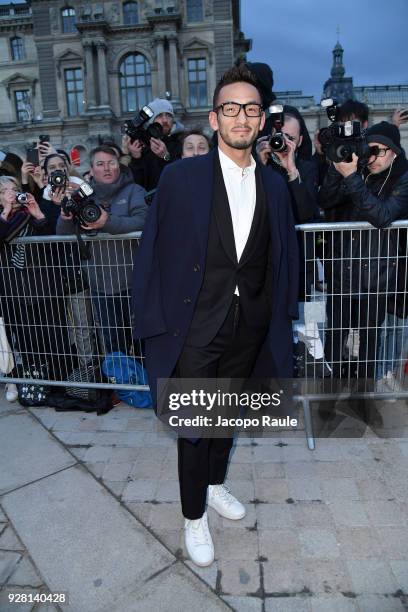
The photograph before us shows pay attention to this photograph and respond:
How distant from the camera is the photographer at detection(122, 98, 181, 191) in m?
4.62

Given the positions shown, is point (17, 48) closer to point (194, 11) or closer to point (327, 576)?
point (194, 11)

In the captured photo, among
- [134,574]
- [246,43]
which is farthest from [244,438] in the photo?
[246,43]

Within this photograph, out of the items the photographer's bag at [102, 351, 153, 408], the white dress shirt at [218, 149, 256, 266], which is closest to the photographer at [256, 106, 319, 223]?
the white dress shirt at [218, 149, 256, 266]

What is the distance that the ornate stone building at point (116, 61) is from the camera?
1455 inches

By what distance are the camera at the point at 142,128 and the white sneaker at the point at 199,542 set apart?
3.51 metres

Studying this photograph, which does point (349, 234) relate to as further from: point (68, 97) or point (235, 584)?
point (68, 97)

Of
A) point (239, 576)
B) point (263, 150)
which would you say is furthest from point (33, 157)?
point (239, 576)

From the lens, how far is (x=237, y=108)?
6.88 ft

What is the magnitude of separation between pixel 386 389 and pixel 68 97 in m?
42.2

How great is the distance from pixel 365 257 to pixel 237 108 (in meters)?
1.62

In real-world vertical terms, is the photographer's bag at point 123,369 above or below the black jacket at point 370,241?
below

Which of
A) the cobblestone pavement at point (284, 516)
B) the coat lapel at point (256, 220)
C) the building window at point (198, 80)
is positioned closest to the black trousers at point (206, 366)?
the coat lapel at point (256, 220)

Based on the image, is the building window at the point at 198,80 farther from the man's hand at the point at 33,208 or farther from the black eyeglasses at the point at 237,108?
the black eyeglasses at the point at 237,108

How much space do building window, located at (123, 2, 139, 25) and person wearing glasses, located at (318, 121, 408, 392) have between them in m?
41.5
